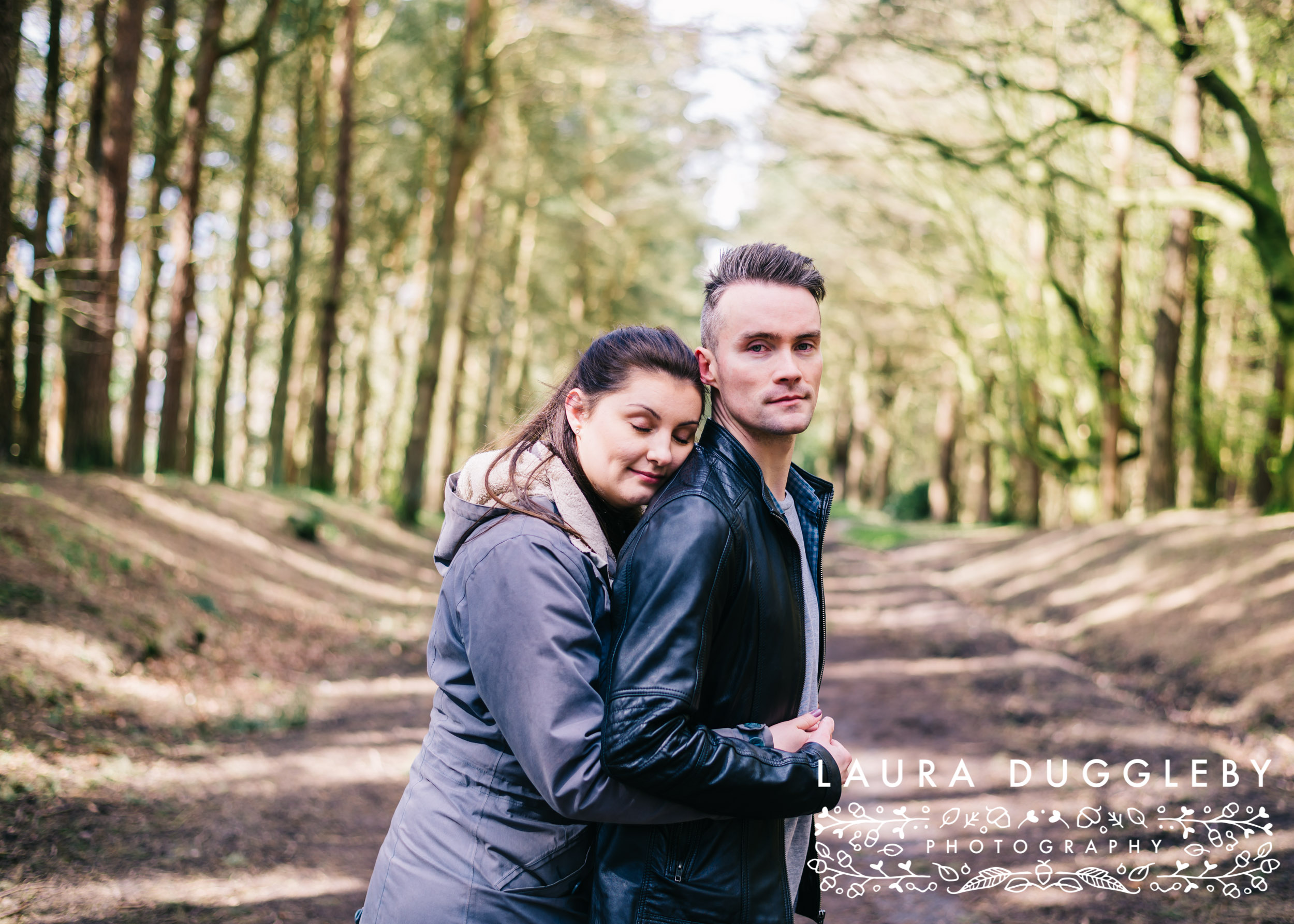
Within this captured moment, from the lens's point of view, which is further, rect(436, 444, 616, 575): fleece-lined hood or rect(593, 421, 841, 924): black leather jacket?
rect(436, 444, 616, 575): fleece-lined hood

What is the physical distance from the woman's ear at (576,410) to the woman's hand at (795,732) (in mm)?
872

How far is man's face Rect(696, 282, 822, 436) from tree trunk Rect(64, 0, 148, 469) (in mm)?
10539

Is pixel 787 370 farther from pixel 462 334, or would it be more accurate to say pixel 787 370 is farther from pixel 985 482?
pixel 985 482

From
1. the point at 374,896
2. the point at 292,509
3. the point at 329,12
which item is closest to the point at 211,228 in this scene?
the point at 329,12

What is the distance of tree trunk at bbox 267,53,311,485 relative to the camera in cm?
1722

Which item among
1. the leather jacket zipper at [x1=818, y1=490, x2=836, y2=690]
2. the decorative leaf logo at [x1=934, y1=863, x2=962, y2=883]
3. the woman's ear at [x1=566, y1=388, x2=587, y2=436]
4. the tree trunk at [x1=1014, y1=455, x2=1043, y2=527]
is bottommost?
the decorative leaf logo at [x1=934, y1=863, x2=962, y2=883]

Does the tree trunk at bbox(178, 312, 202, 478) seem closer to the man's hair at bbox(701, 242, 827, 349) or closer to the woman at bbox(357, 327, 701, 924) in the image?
the woman at bbox(357, 327, 701, 924)

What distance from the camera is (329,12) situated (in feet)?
59.9

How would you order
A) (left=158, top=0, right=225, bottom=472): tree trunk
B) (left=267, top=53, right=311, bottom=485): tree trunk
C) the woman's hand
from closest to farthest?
the woman's hand, (left=158, top=0, right=225, bottom=472): tree trunk, (left=267, top=53, right=311, bottom=485): tree trunk

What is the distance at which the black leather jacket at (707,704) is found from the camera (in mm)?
1899

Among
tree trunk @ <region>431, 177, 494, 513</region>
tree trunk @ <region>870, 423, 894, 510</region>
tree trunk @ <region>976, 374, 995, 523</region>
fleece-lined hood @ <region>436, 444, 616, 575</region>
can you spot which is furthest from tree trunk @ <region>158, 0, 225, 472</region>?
tree trunk @ <region>870, 423, 894, 510</region>

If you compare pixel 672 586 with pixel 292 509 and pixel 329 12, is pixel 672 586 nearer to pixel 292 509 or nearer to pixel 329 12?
pixel 292 509

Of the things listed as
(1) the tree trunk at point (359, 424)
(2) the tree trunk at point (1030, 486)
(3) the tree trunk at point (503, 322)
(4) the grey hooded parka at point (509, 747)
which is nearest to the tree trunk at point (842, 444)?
(2) the tree trunk at point (1030, 486)

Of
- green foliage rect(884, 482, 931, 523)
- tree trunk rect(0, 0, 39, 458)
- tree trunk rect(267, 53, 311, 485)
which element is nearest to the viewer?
tree trunk rect(0, 0, 39, 458)
